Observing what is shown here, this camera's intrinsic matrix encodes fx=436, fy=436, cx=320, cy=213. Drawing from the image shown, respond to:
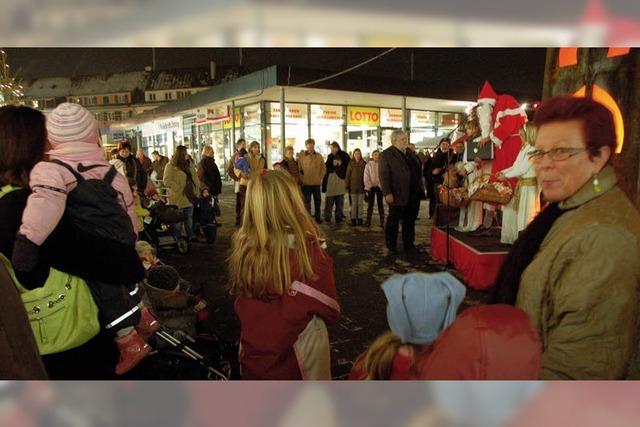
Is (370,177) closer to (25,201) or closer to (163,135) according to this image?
(25,201)

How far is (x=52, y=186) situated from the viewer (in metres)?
1.62

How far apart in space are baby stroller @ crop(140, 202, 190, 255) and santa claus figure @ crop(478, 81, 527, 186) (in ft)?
15.1

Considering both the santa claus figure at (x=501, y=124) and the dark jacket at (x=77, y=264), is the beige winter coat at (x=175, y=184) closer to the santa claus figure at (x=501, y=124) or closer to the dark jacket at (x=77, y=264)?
the santa claus figure at (x=501, y=124)

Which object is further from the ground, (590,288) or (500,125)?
(500,125)

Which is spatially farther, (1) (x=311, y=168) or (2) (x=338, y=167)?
(2) (x=338, y=167)

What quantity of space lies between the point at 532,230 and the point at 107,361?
5.82ft

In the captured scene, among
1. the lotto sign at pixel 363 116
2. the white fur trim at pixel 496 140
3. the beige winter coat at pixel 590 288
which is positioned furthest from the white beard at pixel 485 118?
the lotto sign at pixel 363 116

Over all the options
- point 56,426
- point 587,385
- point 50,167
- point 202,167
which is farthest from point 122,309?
point 202,167

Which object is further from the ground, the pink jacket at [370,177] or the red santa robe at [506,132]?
the red santa robe at [506,132]

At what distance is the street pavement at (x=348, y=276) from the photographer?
3.95 metres

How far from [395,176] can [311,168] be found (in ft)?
11.3

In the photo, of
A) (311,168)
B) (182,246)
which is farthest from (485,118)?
(182,246)

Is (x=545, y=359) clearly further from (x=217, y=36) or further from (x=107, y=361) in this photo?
(x=107, y=361)

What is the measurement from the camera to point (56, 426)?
144cm
